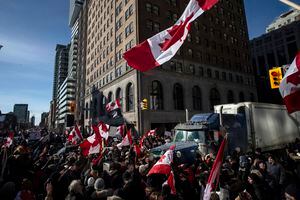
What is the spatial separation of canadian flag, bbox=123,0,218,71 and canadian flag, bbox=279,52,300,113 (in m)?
2.61

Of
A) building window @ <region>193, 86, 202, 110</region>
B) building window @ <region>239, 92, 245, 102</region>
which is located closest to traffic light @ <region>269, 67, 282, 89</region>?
building window @ <region>193, 86, 202, 110</region>

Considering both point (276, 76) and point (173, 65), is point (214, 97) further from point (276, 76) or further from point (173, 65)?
point (276, 76)

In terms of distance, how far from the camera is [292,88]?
14.3 ft

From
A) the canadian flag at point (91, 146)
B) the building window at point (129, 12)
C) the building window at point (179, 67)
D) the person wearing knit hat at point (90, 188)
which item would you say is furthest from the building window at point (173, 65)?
the person wearing knit hat at point (90, 188)

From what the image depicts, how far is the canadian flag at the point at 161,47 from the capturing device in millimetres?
5344

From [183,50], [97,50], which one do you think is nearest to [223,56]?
[183,50]

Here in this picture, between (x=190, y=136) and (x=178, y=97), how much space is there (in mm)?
24286

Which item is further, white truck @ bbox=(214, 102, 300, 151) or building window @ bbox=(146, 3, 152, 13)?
building window @ bbox=(146, 3, 152, 13)

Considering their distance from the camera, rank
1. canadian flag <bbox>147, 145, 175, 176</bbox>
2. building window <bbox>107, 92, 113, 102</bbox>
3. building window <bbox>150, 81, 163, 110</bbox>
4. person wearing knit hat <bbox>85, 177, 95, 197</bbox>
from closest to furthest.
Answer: person wearing knit hat <bbox>85, 177, 95, 197</bbox> → canadian flag <bbox>147, 145, 175, 176</bbox> → building window <bbox>150, 81, 163, 110</bbox> → building window <bbox>107, 92, 113, 102</bbox>

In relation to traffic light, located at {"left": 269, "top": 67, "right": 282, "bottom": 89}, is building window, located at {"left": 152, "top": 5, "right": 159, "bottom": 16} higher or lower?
higher

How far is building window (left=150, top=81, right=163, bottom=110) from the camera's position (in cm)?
3360

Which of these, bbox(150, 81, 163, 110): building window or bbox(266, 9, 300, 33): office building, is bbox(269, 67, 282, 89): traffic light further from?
bbox(266, 9, 300, 33): office building

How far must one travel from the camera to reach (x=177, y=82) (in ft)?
120

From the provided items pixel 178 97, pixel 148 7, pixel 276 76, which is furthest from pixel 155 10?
pixel 276 76
